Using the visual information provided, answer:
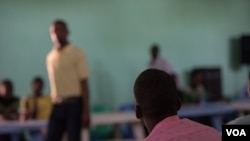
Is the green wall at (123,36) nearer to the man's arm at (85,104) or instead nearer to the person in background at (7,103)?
the person in background at (7,103)

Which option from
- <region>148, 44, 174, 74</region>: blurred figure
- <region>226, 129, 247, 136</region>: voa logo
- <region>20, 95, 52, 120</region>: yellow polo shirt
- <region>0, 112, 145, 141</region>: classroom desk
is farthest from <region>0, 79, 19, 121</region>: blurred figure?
<region>226, 129, 247, 136</region>: voa logo

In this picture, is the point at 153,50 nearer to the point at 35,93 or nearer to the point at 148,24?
the point at 148,24

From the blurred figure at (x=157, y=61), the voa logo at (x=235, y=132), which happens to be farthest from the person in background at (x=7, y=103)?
the voa logo at (x=235, y=132)

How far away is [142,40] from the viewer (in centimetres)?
945

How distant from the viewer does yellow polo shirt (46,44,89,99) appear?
4.78m

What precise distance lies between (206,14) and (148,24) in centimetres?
137

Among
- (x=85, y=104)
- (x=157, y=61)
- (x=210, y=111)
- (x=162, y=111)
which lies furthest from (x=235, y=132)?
(x=157, y=61)

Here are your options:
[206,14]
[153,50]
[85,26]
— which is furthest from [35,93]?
[206,14]

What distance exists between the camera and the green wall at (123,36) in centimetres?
811

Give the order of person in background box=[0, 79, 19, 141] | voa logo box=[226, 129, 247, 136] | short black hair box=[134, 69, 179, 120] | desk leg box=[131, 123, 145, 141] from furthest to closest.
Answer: desk leg box=[131, 123, 145, 141] → person in background box=[0, 79, 19, 141] → short black hair box=[134, 69, 179, 120] → voa logo box=[226, 129, 247, 136]

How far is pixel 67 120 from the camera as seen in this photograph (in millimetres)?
4770

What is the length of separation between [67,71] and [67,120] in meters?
0.41

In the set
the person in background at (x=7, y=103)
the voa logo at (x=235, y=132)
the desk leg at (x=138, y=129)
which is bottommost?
the desk leg at (x=138, y=129)

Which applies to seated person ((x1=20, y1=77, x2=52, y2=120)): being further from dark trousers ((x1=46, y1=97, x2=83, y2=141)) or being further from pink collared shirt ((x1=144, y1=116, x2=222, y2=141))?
pink collared shirt ((x1=144, y1=116, x2=222, y2=141))
